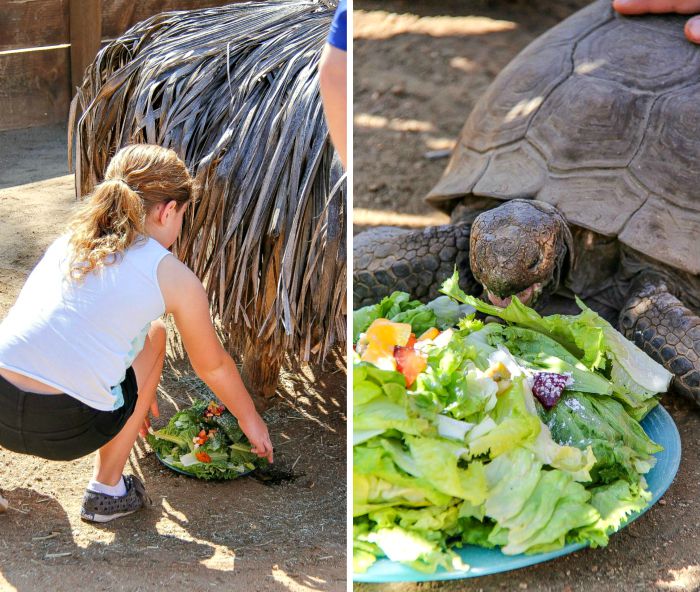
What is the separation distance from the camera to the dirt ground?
2.33m

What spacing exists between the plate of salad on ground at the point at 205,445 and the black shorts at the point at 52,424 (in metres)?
0.39

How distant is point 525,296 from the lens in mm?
3145

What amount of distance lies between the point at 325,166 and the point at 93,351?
0.87 metres

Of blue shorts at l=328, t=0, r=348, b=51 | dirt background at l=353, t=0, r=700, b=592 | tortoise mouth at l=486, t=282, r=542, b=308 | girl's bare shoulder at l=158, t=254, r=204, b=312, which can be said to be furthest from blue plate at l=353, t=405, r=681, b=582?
blue shorts at l=328, t=0, r=348, b=51

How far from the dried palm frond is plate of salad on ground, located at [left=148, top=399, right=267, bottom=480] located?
0.26 meters

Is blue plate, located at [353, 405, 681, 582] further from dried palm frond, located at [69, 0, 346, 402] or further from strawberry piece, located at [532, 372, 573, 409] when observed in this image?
dried palm frond, located at [69, 0, 346, 402]

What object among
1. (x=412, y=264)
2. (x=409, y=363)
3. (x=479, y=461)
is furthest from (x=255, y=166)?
(x=479, y=461)

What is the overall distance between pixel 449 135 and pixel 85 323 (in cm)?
283

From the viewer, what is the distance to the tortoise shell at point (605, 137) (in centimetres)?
326

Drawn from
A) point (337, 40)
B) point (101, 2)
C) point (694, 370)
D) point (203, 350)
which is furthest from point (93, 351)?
point (101, 2)

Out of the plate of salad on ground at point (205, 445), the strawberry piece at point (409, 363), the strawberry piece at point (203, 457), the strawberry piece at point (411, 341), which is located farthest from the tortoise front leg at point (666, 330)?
the strawberry piece at point (203, 457)

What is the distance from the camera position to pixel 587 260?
341 centimetres

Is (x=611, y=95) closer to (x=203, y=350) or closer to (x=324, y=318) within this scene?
(x=324, y=318)

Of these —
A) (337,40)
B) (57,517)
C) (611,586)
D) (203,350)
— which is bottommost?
(57,517)
